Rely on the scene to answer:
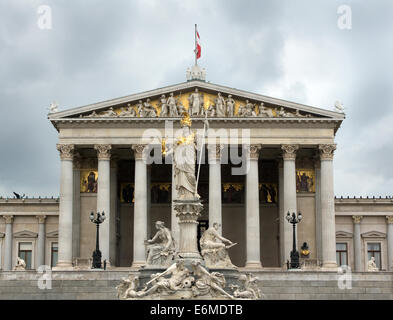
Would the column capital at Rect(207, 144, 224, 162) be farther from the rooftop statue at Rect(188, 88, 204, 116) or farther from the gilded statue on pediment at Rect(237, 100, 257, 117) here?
the gilded statue on pediment at Rect(237, 100, 257, 117)

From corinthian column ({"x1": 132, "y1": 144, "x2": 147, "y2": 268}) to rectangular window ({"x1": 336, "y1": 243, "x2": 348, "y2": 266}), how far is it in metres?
21.3

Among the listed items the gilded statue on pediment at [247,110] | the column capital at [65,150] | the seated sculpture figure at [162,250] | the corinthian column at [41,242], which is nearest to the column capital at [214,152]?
the gilded statue on pediment at [247,110]

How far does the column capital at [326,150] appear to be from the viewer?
206 feet

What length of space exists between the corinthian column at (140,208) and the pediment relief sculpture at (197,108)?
308 cm

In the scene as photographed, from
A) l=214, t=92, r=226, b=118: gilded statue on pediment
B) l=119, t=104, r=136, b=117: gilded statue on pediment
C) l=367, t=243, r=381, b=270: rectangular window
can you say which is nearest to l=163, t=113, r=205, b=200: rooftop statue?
l=214, t=92, r=226, b=118: gilded statue on pediment

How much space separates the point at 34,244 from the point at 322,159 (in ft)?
97.3

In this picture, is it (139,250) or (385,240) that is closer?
(139,250)

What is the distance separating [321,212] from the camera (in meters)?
63.0

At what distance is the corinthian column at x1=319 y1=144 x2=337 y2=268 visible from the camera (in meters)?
61.3

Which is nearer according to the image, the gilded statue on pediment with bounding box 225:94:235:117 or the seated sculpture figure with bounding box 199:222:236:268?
the seated sculpture figure with bounding box 199:222:236:268

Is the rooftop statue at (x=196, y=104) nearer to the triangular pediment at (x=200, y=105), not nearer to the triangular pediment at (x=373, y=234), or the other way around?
the triangular pediment at (x=200, y=105)

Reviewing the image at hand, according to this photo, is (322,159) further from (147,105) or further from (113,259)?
(113,259)
